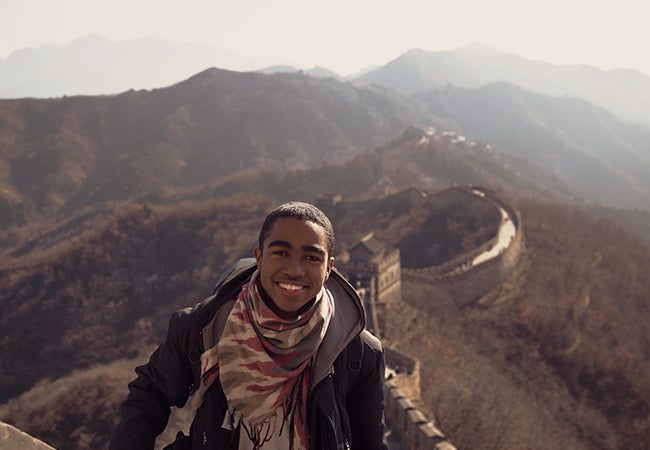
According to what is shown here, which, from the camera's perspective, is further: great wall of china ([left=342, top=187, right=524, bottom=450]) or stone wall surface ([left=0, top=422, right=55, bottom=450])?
great wall of china ([left=342, top=187, right=524, bottom=450])

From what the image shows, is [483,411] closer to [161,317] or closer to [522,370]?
[522,370]

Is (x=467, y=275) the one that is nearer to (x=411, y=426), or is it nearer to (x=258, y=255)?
(x=411, y=426)

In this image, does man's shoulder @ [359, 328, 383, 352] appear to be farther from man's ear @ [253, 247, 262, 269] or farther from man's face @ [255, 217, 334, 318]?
man's ear @ [253, 247, 262, 269]

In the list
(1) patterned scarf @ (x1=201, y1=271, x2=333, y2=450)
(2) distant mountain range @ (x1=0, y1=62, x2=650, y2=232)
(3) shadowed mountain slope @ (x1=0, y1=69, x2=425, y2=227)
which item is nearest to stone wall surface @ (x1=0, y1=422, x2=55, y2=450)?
(1) patterned scarf @ (x1=201, y1=271, x2=333, y2=450)

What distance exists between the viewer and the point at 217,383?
106 inches

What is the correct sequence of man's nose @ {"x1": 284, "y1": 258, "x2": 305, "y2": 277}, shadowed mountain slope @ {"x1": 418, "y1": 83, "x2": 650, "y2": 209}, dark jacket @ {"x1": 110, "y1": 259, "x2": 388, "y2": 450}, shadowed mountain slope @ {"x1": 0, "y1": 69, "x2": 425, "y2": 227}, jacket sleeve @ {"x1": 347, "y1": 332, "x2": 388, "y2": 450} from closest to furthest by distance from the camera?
man's nose @ {"x1": 284, "y1": 258, "x2": 305, "y2": 277} < dark jacket @ {"x1": 110, "y1": 259, "x2": 388, "y2": 450} < jacket sleeve @ {"x1": 347, "y1": 332, "x2": 388, "y2": 450} < shadowed mountain slope @ {"x1": 0, "y1": 69, "x2": 425, "y2": 227} < shadowed mountain slope @ {"x1": 418, "y1": 83, "x2": 650, "y2": 209}

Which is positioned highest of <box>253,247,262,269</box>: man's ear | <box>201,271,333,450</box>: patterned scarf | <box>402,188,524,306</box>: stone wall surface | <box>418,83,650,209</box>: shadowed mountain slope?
<box>253,247,262,269</box>: man's ear

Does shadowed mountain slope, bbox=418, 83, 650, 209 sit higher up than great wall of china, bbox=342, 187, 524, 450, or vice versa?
great wall of china, bbox=342, 187, 524, 450

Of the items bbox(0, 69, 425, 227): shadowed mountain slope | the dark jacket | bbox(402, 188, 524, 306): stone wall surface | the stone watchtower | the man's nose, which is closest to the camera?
the man's nose

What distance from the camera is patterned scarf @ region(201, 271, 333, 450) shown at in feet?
8.39

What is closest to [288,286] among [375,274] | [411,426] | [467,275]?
[411,426]

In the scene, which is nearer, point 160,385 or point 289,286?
point 289,286

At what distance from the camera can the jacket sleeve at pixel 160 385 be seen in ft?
8.65

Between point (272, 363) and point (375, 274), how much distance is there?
2166cm
